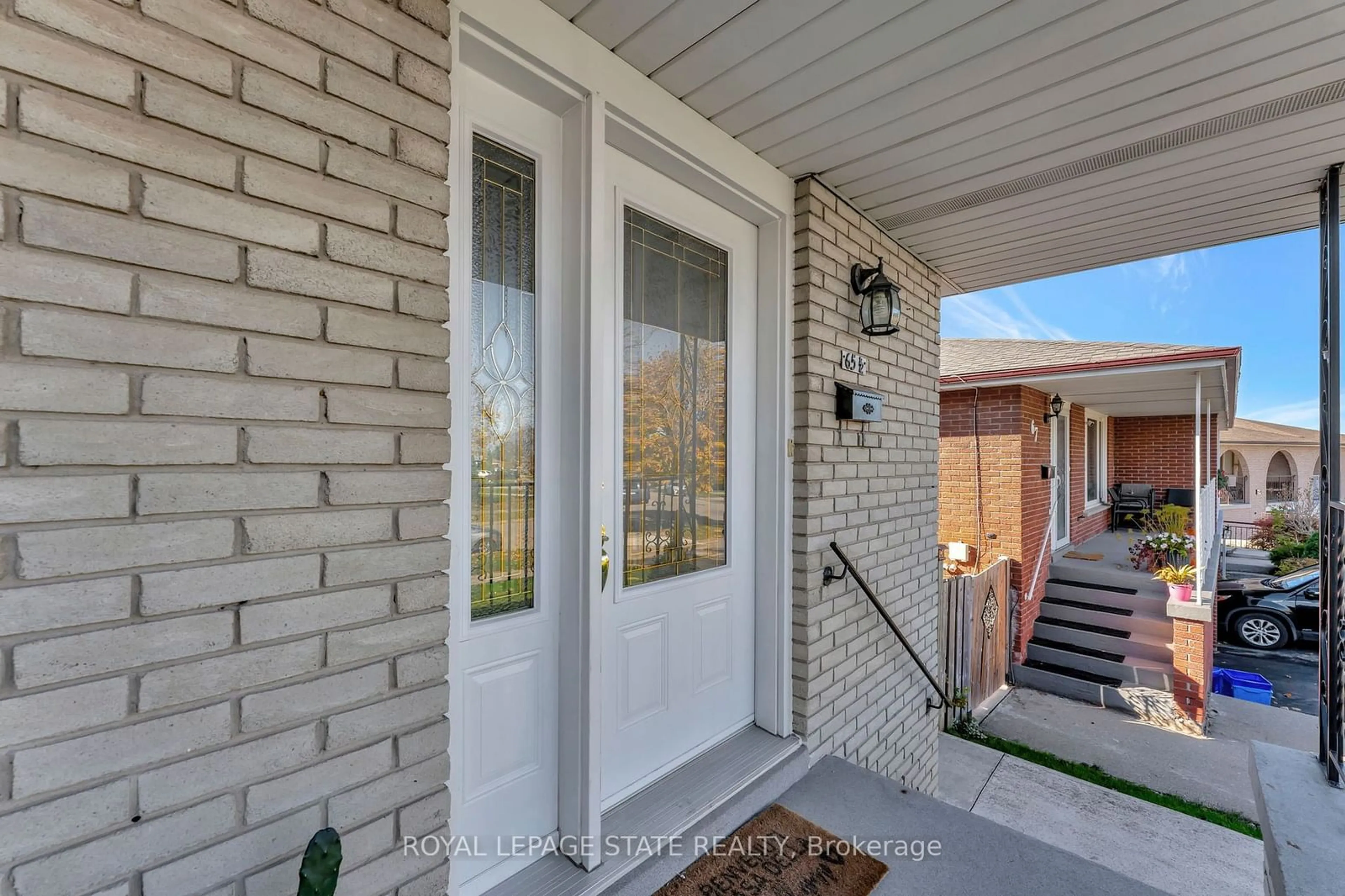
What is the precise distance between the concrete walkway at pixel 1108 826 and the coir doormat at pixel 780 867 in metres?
1.21

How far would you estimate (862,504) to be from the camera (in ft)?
9.61

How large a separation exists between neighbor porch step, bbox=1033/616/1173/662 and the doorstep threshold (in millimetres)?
5772

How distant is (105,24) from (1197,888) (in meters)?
5.08

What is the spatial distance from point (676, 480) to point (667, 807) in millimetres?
1160

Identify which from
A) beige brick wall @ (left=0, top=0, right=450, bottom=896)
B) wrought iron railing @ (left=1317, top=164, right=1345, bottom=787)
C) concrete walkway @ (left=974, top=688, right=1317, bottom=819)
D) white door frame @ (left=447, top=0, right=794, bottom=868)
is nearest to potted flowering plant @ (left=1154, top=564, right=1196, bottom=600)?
concrete walkway @ (left=974, top=688, right=1317, bottom=819)

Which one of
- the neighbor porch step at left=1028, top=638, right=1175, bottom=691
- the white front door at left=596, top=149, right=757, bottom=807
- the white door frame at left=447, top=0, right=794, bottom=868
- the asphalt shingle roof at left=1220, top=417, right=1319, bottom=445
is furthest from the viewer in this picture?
the asphalt shingle roof at left=1220, top=417, right=1319, bottom=445

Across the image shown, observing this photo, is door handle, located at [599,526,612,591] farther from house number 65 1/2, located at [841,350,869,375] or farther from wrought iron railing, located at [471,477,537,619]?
house number 65 1/2, located at [841,350,869,375]

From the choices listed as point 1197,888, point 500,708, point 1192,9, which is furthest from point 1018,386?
point 500,708

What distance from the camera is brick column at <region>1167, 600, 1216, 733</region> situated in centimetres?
554

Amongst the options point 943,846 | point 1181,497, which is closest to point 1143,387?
point 1181,497

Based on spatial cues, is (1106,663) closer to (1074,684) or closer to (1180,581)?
(1074,684)

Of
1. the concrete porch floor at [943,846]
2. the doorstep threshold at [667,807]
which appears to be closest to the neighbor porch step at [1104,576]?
the concrete porch floor at [943,846]

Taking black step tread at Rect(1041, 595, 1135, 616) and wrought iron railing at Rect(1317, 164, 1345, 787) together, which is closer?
wrought iron railing at Rect(1317, 164, 1345, 787)

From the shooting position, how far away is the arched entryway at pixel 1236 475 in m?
19.8
